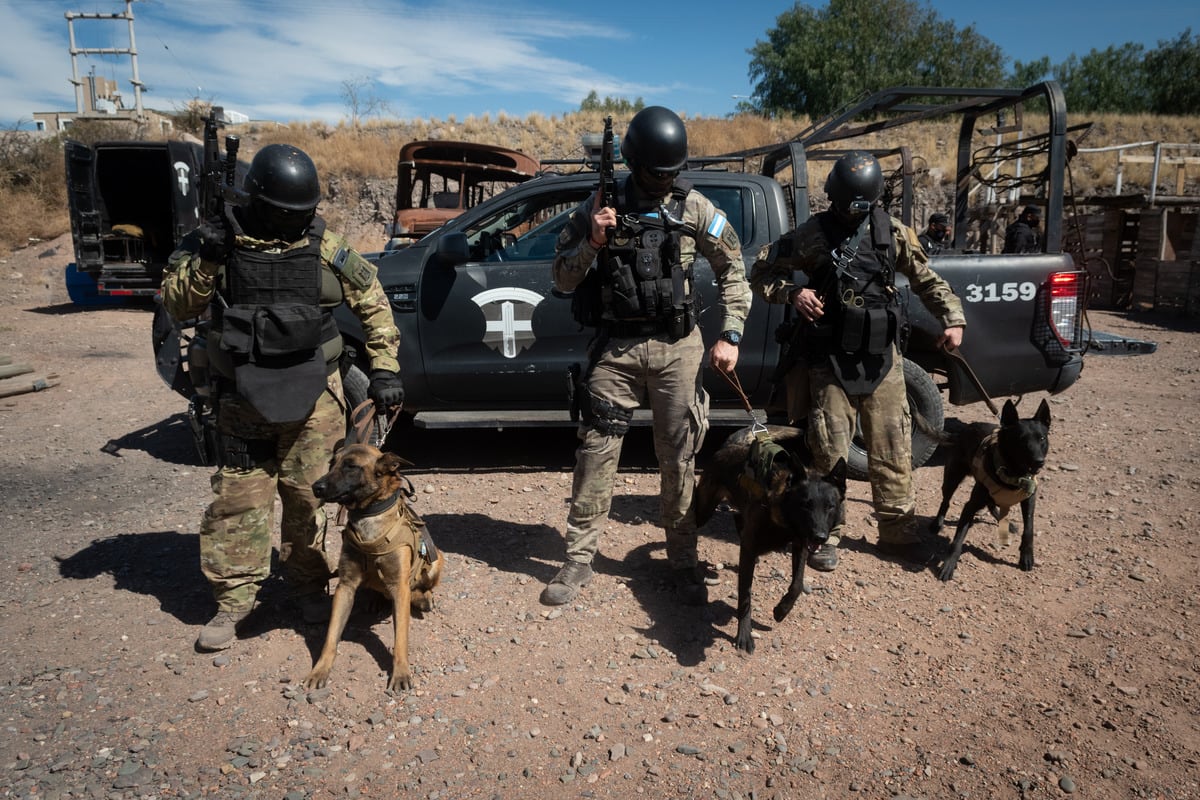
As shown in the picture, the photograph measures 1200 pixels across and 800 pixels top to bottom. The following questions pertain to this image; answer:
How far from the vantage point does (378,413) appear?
3.17m

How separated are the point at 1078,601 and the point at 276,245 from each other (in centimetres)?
365

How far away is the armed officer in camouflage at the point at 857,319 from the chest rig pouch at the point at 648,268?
694mm

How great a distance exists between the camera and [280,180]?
8.98 feet

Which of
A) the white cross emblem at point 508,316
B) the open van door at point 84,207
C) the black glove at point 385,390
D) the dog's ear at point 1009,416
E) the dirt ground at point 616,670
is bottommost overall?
the dirt ground at point 616,670

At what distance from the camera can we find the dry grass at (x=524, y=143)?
20031 mm

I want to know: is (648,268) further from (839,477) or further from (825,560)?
(825,560)

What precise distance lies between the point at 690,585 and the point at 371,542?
1.41 metres

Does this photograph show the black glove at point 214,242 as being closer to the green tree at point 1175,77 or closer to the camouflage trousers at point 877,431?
the camouflage trousers at point 877,431

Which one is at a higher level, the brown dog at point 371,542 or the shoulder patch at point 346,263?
the shoulder patch at point 346,263

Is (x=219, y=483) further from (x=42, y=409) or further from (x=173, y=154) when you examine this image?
(x=173, y=154)

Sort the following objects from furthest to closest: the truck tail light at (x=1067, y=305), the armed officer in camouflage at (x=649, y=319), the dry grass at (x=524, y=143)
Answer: the dry grass at (x=524, y=143) < the truck tail light at (x=1067, y=305) < the armed officer in camouflage at (x=649, y=319)

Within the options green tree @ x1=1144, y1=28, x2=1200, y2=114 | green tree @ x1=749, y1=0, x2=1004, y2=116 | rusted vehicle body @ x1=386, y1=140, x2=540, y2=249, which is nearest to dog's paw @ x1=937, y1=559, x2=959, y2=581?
rusted vehicle body @ x1=386, y1=140, x2=540, y2=249

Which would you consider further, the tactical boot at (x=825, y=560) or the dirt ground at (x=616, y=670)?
the tactical boot at (x=825, y=560)

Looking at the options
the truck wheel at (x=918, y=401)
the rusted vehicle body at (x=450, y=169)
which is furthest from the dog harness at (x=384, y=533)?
the rusted vehicle body at (x=450, y=169)
